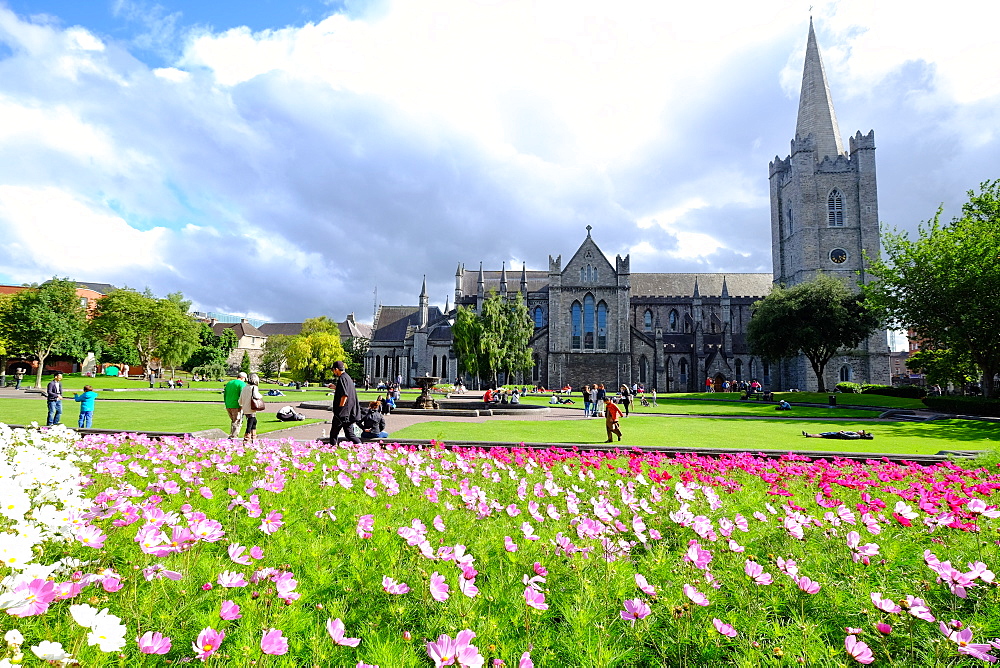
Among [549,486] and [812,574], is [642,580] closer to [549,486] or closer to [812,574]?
[812,574]

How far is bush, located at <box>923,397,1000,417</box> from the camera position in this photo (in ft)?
89.2

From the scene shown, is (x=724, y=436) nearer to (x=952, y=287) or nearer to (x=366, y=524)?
(x=366, y=524)

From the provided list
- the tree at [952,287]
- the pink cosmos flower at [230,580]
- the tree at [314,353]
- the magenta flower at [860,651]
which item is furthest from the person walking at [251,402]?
the tree at [314,353]

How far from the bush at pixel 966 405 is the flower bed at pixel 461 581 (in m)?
29.7

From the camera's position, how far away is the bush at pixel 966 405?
27.2 m

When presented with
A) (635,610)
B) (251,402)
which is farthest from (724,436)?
(635,610)

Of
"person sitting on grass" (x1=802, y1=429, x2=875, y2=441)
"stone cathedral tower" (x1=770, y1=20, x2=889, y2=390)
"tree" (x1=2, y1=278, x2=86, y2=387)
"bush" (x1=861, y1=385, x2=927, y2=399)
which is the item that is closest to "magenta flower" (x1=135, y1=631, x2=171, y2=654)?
"person sitting on grass" (x1=802, y1=429, x2=875, y2=441)

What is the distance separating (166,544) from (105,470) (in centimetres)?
463

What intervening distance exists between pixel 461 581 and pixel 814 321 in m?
53.9

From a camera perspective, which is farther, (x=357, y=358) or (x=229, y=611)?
(x=357, y=358)

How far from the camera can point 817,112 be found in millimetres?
67188

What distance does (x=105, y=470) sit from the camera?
6320 millimetres

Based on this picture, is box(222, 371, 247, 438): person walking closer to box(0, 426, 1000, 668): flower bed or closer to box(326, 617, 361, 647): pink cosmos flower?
box(0, 426, 1000, 668): flower bed

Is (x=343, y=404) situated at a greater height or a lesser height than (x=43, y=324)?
lesser
